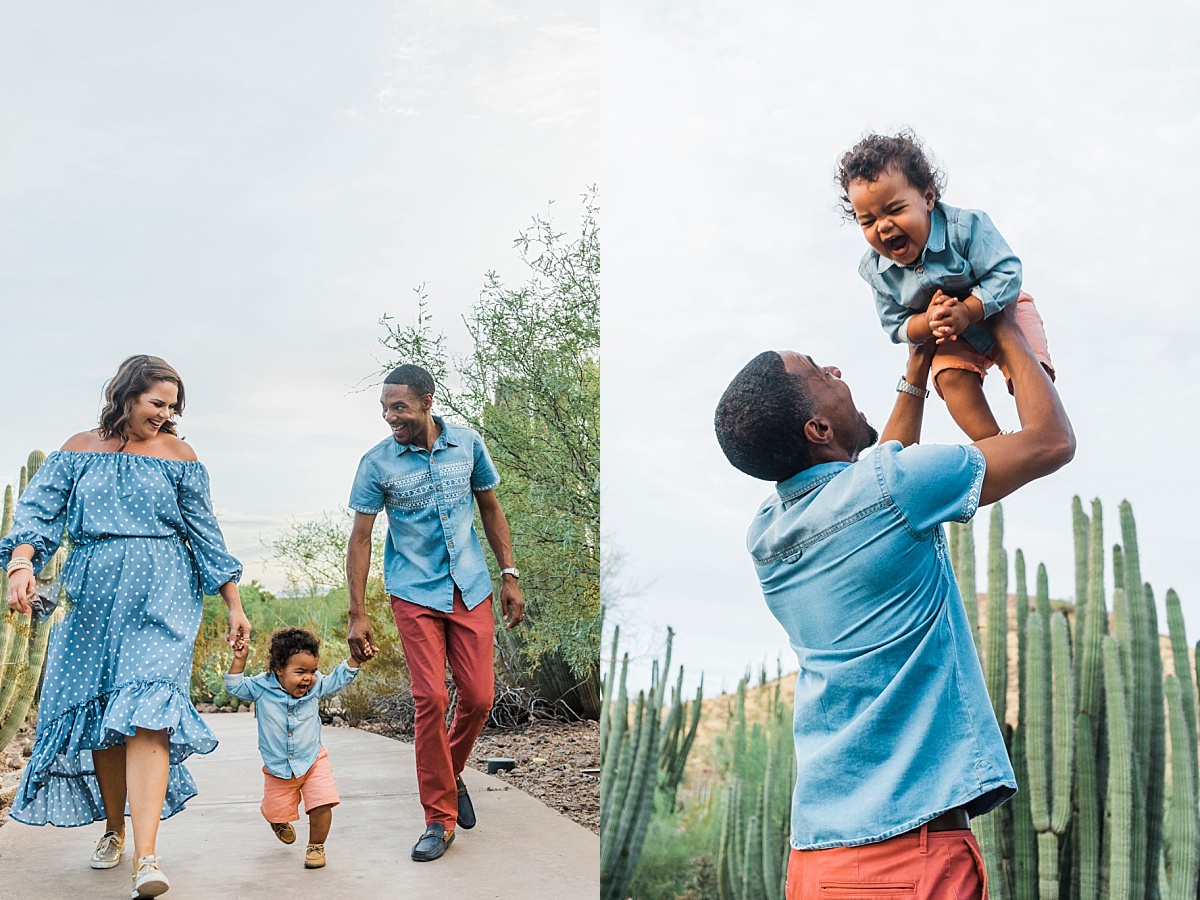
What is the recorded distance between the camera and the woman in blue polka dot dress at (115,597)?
2867 mm

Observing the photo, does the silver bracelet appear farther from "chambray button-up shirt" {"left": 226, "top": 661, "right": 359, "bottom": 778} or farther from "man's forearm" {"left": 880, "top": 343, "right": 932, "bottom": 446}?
"man's forearm" {"left": 880, "top": 343, "right": 932, "bottom": 446}

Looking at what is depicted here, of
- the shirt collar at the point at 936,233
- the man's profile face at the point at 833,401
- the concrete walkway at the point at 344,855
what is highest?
the shirt collar at the point at 936,233

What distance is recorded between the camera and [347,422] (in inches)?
194

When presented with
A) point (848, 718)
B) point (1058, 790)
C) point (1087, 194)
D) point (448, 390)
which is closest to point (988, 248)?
point (848, 718)

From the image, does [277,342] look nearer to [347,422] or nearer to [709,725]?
[347,422]

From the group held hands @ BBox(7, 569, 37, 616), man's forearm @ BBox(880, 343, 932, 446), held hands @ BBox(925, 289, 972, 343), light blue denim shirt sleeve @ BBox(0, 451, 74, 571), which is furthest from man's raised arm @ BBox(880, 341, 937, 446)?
light blue denim shirt sleeve @ BBox(0, 451, 74, 571)

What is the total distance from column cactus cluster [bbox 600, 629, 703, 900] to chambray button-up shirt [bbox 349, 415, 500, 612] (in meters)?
0.59

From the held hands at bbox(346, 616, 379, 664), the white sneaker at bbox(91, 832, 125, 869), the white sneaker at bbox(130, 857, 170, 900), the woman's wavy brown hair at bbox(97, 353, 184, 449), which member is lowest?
the white sneaker at bbox(91, 832, 125, 869)

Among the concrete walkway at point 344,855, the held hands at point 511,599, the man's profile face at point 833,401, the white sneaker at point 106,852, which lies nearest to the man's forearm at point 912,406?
the man's profile face at point 833,401

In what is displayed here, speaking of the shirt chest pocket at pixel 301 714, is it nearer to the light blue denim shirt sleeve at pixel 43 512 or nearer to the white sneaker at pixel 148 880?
the white sneaker at pixel 148 880

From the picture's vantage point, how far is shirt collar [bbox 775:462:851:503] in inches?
58.1

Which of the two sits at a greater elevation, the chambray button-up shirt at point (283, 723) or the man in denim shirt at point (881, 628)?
the man in denim shirt at point (881, 628)

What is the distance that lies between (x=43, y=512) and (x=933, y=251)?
2.29 m

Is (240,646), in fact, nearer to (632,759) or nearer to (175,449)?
(175,449)
